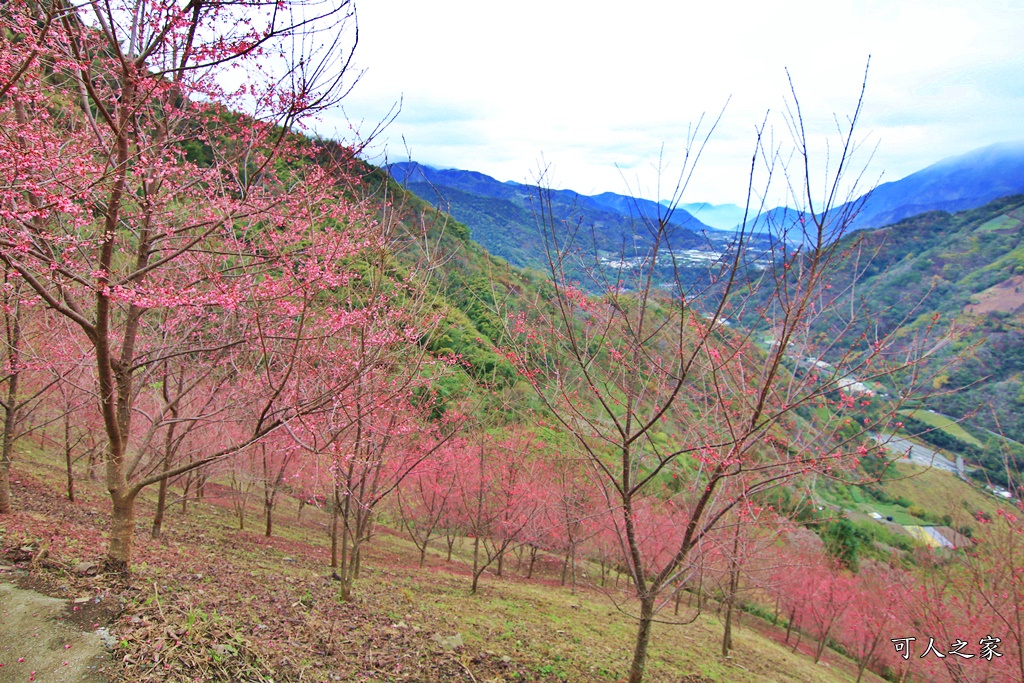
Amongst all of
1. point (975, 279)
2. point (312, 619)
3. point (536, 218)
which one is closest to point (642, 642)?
point (312, 619)

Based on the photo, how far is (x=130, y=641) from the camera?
368cm

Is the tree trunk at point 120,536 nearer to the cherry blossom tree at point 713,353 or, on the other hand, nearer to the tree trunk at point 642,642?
the cherry blossom tree at point 713,353

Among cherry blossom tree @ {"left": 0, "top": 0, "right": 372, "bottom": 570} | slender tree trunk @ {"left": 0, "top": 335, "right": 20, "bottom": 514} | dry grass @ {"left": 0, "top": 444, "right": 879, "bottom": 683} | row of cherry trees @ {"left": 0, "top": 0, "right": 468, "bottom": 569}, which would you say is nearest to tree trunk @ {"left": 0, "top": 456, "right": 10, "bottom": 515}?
slender tree trunk @ {"left": 0, "top": 335, "right": 20, "bottom": 514}

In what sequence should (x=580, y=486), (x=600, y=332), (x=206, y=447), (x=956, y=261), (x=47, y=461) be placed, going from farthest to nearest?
(x=956, y=261) < (x=47, y=461) < (x=206, y=447) < (x=580, y=486) < (x=600, y=332)

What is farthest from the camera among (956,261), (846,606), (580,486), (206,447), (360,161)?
(956,261)

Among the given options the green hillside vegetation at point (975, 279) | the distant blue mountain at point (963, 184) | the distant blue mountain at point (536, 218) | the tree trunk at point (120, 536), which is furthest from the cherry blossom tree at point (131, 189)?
the distant blue mountain at point (963, 184)

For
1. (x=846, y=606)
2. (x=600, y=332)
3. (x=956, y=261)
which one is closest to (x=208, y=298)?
(x=600, y=332)

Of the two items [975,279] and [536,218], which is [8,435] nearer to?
[536,218]

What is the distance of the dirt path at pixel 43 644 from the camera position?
3.28m

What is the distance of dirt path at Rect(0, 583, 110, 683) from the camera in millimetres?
3283

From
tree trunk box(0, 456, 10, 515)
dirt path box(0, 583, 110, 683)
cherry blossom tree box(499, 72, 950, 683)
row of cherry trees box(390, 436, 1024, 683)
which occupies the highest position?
cherry blossom tree box(499, 72, 950, 683)

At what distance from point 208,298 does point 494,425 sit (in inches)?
296

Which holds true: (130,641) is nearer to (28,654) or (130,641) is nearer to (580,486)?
(28,654)

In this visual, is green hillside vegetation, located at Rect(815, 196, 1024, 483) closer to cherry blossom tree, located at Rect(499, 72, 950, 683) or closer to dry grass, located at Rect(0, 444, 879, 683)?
dry grass, located at Rect(0, 444, 879, 683)
